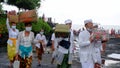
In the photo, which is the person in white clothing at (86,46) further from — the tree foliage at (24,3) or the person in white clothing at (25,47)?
the tree foliage at (24,3)

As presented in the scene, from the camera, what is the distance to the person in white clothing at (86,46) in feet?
36.7

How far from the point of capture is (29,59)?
1235 centimetres

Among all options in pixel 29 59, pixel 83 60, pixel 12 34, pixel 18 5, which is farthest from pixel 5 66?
pixel 18 5

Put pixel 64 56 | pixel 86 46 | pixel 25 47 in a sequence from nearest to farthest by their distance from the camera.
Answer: pixel 86 46 < pixel 64 56 < pixel 25 47

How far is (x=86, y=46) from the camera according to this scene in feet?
36.8

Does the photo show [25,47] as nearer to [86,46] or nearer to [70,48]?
[70,48]

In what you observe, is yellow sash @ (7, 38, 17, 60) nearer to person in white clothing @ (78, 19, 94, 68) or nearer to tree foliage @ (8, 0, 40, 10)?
person in white clothing @ (78, 19, 94, 68)

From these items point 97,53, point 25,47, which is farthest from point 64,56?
point 25,47

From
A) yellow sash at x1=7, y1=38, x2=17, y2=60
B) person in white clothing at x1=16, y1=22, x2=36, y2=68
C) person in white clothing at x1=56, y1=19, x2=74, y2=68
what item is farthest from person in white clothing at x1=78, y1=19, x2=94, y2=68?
yellow sash at x1=7, y1=38, x2=17, y2=60

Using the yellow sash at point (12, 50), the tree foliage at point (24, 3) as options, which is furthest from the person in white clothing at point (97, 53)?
the tree foliage at point (24, 3)

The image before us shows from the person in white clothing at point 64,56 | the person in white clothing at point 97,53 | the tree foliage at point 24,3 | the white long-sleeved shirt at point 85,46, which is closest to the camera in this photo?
the white long-sleeved shirt at point 85,46

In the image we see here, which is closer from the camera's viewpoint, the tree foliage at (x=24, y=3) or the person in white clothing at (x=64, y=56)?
the person in white clothing at (x=64, y=56)

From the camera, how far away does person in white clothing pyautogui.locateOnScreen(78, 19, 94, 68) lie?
36.7 feet

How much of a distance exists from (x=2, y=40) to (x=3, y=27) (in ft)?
3.06
